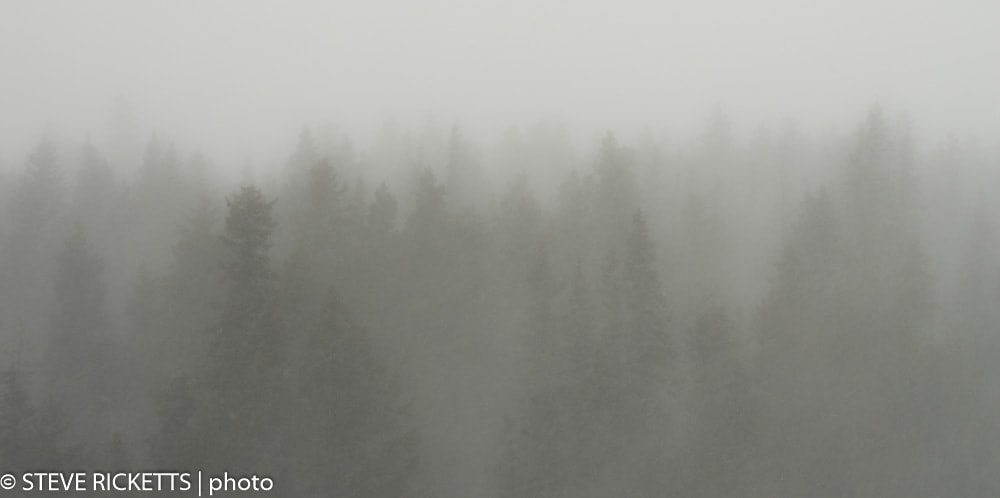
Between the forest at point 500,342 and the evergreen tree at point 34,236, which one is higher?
the evergreen tree at point 34,236

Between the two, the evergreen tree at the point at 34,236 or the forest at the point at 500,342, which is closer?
the forest at the point at 500,342

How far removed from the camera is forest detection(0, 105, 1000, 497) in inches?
659

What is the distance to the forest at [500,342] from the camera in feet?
55.0

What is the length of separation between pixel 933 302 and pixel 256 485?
27.2 meters

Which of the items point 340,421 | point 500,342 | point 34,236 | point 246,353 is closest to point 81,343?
point 34,236

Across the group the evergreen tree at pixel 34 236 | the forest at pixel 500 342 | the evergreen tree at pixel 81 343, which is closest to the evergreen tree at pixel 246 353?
the forest at pixel 500 342

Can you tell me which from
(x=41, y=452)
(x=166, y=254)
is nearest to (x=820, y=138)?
(x=166, y=254)

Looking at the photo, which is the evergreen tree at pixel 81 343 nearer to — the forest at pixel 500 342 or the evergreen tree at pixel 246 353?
the forest at pixel 500 342

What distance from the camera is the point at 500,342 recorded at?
21531mm

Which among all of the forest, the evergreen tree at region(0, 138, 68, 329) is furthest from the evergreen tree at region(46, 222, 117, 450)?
the evergreen tree at region(0, 138, 68, 329)

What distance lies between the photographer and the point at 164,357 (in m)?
19.9

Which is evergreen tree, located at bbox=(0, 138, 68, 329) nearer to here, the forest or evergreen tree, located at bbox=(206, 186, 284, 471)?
the forest

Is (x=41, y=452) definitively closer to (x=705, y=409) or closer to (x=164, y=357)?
(x=164, y=357)

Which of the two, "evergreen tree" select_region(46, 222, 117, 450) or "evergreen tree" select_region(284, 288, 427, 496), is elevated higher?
"evergreen tree" select_region(46, 222, 117, 450)
